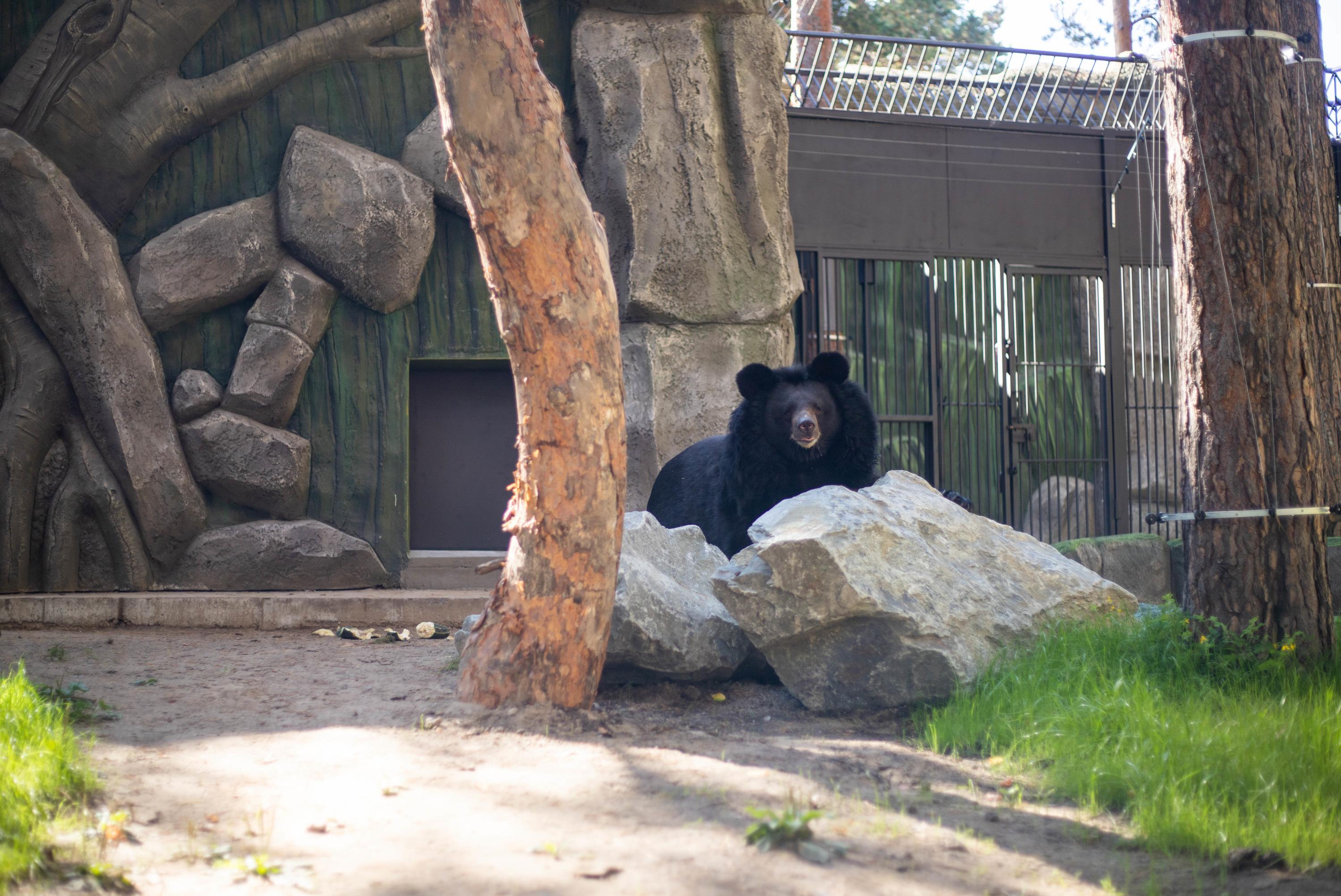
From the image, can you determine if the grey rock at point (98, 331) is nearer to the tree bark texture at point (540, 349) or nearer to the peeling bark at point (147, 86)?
the peeling bark at point (147, 86)

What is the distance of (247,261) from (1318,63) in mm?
6084

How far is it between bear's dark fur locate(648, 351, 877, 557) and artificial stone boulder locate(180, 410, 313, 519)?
3126mm

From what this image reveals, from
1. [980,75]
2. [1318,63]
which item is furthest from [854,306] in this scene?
[1318,63]

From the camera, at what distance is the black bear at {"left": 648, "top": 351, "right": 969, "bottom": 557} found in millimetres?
5449

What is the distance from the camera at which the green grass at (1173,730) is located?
2.52 metres

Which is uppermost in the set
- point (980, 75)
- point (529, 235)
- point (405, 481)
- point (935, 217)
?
point (980, 75)

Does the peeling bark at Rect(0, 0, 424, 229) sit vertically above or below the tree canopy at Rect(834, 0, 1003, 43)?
below

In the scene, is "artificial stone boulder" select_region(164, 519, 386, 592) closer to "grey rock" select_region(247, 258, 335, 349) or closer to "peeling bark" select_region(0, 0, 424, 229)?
"grey rock" select_region(247, 258, 335, 349)

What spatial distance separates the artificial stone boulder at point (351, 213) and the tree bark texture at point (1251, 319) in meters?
4.83

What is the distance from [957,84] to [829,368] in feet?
→ 16.1

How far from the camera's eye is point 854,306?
8602mm

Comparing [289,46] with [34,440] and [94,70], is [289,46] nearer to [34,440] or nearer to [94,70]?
[94,70]

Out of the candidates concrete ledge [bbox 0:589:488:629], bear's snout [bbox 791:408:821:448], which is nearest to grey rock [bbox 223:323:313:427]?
concrete ledge [bbox 0:589:488:629]

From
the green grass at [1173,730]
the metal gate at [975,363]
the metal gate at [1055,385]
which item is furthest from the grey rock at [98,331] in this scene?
the metal gate at [1055,385]
